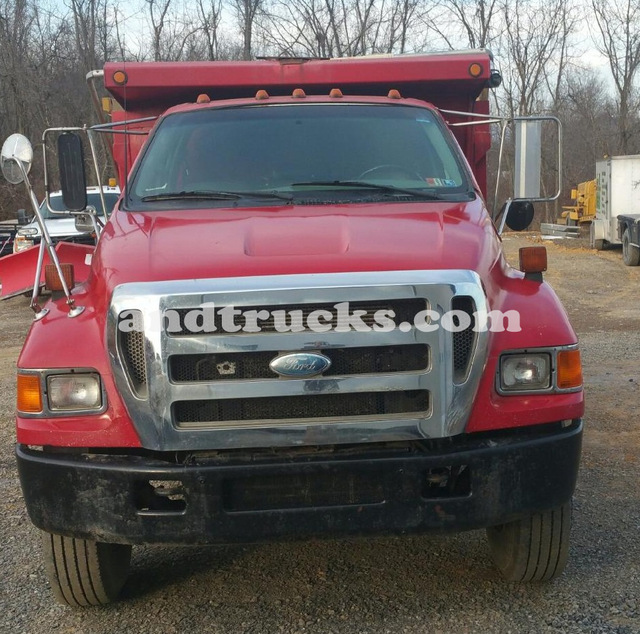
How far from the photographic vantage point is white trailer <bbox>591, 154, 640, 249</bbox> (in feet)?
66.5

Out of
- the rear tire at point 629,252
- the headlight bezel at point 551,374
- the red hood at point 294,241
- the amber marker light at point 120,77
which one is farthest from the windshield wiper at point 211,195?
the rear tire at point 629,252

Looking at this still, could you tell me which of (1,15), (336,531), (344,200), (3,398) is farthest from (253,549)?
(1,15)

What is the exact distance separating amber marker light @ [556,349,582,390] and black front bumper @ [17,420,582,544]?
0.75 ft

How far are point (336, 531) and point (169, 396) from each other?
0.83m

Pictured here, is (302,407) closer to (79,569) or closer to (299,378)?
(299,378)

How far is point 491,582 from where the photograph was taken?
12.5ft

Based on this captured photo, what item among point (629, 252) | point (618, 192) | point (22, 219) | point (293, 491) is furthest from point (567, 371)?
point (618, 192)

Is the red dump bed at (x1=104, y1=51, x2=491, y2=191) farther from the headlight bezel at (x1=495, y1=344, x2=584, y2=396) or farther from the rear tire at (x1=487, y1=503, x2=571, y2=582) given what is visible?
the rear tire at (x1=487, y1=503, x2=571, y2=582)

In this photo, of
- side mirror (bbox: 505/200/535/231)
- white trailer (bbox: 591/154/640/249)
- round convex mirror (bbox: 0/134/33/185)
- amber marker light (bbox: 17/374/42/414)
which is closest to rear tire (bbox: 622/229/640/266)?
white trailer (bbox: 591/154/640/249)

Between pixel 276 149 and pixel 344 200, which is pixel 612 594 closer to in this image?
pixel 344 200

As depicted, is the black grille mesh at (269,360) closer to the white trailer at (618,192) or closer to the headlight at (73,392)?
the headlight at (73,392)

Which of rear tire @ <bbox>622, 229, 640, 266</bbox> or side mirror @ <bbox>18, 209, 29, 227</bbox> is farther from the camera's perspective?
rear tire @ <bbox>622, 229, 640, 266</bbox>

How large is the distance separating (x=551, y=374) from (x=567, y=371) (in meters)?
0.08

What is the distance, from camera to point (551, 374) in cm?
327
